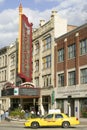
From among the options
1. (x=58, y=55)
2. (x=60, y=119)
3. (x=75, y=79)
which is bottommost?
(x=60, y=119)

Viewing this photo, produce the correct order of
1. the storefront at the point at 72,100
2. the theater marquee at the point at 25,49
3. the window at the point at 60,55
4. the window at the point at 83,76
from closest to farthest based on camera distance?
the window at the point at 83,76
the storefront at the point at 72,100
the window at the point at 60,55
the theater marquee at the point at 25,49

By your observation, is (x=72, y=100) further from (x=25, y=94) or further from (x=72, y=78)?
(x=25, y=94)

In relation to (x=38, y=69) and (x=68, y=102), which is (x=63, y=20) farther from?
(x=68, y=102)

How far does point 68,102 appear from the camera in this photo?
5600 centimetres

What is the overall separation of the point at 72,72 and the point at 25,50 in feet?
43.0

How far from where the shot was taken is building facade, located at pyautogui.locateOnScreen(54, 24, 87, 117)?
52.2 m

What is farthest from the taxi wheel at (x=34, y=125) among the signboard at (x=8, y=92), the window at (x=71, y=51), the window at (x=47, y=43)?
the signboard at (x=8, y=92)

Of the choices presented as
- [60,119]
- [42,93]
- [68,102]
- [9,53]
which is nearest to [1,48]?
[9,53]

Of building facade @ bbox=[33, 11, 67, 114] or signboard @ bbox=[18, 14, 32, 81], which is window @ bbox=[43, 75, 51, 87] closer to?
building facade @ bbox=[33, 11, 67, 114]

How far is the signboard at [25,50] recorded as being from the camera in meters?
63.9

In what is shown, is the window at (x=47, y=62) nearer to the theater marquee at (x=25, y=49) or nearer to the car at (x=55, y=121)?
the theater marquee at (x=25, y=49)

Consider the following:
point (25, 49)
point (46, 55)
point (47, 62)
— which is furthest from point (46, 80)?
point (25, 49)

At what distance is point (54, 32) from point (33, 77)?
11536 mm

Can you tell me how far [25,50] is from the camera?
65.8 meters
